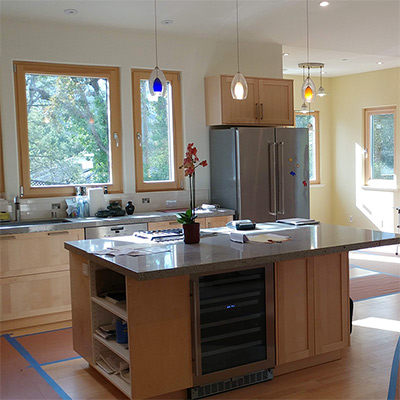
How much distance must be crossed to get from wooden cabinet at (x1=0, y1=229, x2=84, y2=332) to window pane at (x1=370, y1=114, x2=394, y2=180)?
6151mm

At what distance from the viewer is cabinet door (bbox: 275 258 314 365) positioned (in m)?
3.62

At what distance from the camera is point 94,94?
230 inches

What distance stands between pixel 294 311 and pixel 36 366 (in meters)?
1.92

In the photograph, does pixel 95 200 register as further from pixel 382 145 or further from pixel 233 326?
pixel 382 145

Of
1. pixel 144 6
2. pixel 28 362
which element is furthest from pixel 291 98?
pixel 28 362

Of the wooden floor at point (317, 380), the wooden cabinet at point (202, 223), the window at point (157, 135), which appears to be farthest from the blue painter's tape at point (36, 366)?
the window at point (157, 135)

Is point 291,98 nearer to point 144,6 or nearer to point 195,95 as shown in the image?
point 195,95

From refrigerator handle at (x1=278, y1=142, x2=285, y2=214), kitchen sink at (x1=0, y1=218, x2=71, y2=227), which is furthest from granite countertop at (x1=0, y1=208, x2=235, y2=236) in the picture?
refrigerator handle at (x1=278, y1=142, x2=285, y2=214)

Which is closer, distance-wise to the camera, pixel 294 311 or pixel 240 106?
pixel 294 311

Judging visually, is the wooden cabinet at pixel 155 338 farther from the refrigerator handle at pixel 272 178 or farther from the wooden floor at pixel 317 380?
the refrigerator handle at pixel 272 178

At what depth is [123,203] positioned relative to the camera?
5980 mm

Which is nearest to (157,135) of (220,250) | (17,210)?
(17,210)

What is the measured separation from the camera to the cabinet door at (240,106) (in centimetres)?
613

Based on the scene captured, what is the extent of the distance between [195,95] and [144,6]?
1.51 m
